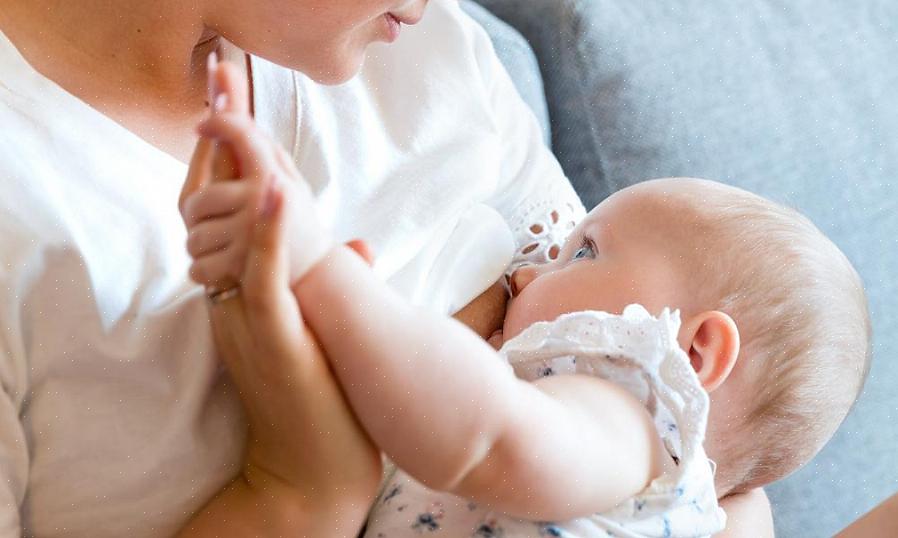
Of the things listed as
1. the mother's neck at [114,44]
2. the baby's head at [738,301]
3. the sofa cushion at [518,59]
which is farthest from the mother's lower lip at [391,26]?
the sofa cushion at [518,59]

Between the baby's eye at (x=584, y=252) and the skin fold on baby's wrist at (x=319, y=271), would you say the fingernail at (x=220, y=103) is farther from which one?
the baby's eye at (x=584, y=252)

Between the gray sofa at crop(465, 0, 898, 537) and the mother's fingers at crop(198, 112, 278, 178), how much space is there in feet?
2.89

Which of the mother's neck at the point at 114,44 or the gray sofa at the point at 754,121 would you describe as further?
the gray sofa at the point at 754,121

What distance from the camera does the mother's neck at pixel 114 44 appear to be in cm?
85

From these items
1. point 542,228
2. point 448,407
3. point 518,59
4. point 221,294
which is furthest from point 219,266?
point 518,59

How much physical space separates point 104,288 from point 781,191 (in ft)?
3.42

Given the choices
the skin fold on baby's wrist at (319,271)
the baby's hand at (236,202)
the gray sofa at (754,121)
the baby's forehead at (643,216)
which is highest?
the baby's hand at (236,202)

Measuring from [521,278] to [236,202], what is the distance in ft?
1.72

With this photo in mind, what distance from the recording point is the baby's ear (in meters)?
0.98

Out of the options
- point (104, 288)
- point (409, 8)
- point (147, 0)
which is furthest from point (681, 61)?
point (104, 288)

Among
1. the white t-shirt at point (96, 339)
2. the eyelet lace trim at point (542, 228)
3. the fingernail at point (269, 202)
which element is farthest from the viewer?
the eyelet lace trim at point (542, 228)

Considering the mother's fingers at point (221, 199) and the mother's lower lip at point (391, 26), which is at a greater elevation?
the mother's fingers at point (221, 199)

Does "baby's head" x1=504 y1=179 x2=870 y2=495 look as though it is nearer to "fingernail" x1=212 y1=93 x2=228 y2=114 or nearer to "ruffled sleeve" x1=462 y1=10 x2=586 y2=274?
"ruffled sleeve" x1=462 y1=10 x2=586 y2=274

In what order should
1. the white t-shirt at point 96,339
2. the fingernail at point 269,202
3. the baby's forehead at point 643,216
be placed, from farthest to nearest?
1. the baby's forehead at point 643,216
2. the white t-shirt at point 96,339
3. the fingernail at point 269,202
